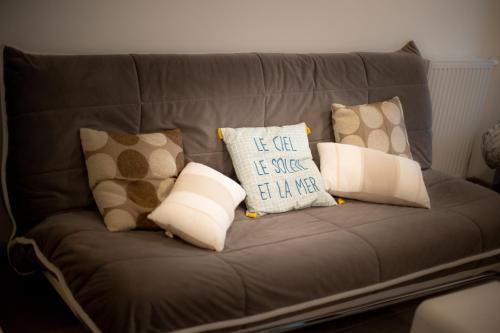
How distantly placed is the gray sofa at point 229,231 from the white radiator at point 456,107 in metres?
0.81

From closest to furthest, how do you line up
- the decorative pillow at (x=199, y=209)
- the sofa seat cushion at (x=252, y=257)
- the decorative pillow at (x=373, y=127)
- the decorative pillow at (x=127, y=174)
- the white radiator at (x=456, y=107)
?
the sofa seat cushion at (x=252, y=257) → the decorative pillow at (x=199, y=209) → the decorative pillow at (x=127, y=174) → the decorative pillow at (x=373, y=127) → the white radiator at (x=456, y=107)

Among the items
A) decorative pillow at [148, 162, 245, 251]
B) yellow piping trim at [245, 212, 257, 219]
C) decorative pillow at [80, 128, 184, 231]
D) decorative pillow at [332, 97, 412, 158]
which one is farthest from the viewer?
decorative pillow at [332, 97, 412, 158]

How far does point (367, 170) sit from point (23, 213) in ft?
4.40

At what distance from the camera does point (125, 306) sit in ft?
4.39

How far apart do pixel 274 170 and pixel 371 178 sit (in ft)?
1.39

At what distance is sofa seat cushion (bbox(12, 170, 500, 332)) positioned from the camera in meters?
1.39

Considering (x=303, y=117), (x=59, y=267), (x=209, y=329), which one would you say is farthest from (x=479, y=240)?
(x=59, y=267)

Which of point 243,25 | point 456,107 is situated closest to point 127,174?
point 243,25

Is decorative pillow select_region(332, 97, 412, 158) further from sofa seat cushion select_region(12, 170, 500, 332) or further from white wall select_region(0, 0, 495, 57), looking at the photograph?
white wall select_region(0, 0, 495, 57)

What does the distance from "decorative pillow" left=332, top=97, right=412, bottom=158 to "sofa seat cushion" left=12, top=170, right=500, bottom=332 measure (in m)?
0.33

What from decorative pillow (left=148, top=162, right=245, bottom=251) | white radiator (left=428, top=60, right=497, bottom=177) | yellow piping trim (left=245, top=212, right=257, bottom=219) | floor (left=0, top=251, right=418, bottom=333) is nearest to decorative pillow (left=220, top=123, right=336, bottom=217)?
yellow piping trim (left=245, top=212, right=257, bottom=219)

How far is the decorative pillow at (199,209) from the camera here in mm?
1646

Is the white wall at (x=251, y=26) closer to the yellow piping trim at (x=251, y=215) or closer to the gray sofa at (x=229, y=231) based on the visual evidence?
the gray sofa at (x=229, y=231)

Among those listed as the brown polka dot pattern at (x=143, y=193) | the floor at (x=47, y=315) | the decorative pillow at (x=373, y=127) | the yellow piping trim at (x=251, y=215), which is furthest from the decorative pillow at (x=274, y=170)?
the floor at (x=47, y=315)
